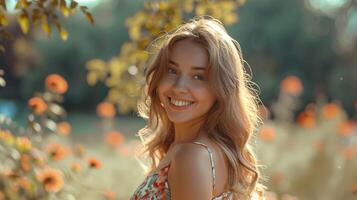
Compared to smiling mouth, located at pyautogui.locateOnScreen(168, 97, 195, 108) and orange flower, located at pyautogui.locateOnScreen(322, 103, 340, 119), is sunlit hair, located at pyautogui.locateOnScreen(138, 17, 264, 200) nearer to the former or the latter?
smiling mouth, located at pyautogui.locateOnScreen(168, 97, 195, 108)

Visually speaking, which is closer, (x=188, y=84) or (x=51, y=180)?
(x=188, y=84)

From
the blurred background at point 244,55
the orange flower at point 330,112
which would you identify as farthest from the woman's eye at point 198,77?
the blurred background at point 244,55

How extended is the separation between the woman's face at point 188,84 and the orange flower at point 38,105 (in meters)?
1.31

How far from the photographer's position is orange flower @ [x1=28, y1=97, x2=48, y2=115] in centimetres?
338

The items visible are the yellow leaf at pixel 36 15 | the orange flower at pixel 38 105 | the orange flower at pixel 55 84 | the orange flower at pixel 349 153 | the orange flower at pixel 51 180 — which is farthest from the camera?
the orange flower at pixel 349 153

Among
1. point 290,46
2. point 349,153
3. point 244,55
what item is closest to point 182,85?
point 349,153

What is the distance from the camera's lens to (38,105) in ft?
11.1

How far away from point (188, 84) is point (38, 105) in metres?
1.41

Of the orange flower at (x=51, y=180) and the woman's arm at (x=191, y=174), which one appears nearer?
the woman's arm at (x=191, y=174)

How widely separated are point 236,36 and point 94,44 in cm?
288

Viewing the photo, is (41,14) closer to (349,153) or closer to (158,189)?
(158,189)

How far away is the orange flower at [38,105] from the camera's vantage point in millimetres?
3379

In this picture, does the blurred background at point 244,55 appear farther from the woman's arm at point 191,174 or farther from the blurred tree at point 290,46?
the woman's arm at point 191,174

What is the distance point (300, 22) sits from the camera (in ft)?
51.7
